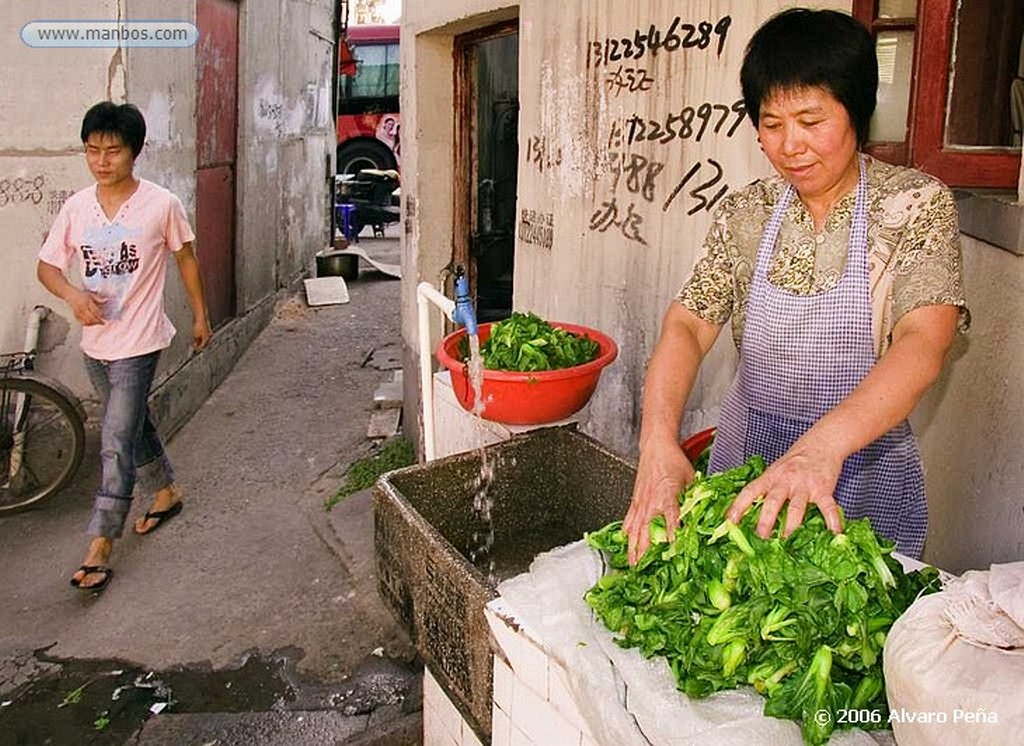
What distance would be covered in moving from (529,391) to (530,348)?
166mm

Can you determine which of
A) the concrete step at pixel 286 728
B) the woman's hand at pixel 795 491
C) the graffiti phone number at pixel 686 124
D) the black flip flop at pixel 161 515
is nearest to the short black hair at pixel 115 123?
the black flip flop at pixel 161 515

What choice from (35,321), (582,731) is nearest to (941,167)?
(582,731)

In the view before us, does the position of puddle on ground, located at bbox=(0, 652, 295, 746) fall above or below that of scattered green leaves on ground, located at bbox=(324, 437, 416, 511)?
below

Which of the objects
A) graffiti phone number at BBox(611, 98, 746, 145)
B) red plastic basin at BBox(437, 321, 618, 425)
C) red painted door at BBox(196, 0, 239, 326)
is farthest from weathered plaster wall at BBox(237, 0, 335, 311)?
red plastic basin at BBox(437, 321, 618, 425)

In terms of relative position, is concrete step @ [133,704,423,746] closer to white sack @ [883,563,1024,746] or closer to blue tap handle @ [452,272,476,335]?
blue tap handle @ [452,272,476,335]

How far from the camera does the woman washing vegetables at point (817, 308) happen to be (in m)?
1.96

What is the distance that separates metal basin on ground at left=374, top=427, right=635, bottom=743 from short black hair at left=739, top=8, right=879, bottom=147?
123 centimetres

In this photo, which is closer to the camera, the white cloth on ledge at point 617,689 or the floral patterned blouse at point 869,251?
the white cloth on ledge at point 617,689

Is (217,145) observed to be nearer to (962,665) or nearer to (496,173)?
(496,173)

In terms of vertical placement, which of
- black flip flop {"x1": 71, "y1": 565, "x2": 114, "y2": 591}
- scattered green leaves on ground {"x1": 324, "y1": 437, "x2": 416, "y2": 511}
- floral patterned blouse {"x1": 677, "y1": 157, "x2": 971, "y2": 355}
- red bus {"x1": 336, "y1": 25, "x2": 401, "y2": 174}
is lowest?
black flip flop {"x1": 71, "y1": 565, "x2": 114, "y2": 591}

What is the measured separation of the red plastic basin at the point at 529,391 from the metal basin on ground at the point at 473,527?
73 mm

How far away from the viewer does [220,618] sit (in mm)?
4660

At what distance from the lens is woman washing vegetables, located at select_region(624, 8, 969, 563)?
1962 mm

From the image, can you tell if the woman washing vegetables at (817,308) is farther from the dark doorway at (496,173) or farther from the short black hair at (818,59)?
the dark doorway at (496,173)
